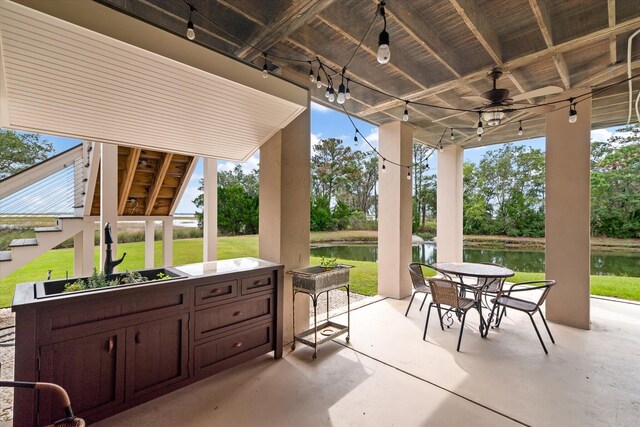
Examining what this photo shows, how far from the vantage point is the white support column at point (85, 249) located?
4020 mm

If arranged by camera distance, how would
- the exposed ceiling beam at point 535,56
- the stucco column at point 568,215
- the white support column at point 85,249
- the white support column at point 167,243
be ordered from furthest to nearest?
the white support column at point 167,243 < the white support column at point 85,249 < the stucco column at point 568,215 < the exposed ceiling beam at point 535,56

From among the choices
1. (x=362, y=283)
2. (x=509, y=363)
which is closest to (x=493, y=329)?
(x=509, y=363)

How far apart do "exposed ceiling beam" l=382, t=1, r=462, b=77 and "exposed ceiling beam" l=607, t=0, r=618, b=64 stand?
1.20 m

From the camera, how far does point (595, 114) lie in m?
4.59

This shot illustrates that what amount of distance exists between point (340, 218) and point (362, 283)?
22.2 ft

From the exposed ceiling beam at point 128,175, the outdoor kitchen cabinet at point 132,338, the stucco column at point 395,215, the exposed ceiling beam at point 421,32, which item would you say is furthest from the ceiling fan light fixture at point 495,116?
the exposed ceiling beam at point 128,175

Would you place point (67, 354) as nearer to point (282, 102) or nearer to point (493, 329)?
point (282, 102)

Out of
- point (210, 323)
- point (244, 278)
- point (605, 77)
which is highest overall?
point (605, 77)

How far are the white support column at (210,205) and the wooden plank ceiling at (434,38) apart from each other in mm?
1774

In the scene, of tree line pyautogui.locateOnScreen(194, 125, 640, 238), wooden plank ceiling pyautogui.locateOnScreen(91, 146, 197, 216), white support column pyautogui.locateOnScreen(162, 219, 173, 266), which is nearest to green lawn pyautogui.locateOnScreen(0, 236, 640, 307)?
tree line pyautogui.locateOnScreen(194, 125, 640, 238)

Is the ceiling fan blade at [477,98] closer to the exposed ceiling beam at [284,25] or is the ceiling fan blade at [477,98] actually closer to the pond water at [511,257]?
the exposed ceiling beam at [284,25]

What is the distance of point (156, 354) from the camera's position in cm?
204

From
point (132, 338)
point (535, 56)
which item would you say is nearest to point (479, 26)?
point (535, 56)

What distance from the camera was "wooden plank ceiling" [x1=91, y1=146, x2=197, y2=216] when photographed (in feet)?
14.2
